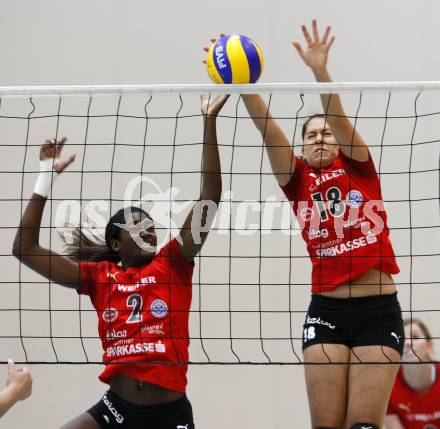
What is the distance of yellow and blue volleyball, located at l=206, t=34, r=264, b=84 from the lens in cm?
402

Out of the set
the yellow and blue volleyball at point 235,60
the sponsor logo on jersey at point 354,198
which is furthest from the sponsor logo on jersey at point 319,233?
the yellow and blue volleyball at point 235,60

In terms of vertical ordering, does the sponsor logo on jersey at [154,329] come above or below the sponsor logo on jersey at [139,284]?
below

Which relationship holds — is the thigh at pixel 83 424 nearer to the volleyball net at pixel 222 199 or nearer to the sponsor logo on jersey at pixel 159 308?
the sponsor logo on jersey at pixel 159 308

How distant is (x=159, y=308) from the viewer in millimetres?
4180

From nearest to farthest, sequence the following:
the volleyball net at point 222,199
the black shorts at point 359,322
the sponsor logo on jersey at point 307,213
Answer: the black shorts at point 359,322, the sponsor logo on jersey at point 307,213, the volleyball net at point 222,199

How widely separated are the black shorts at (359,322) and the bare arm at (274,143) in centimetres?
65

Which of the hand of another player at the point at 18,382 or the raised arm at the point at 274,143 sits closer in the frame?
the hand of another player at the point at 18,382

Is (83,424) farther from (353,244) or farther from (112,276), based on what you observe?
(353,244)

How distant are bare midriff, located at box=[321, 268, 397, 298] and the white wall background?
7.17 feet

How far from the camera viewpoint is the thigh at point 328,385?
389cm

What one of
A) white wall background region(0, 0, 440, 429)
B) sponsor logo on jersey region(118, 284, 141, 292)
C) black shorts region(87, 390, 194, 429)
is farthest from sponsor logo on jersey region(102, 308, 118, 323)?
white wall background region(0, 0, 440, 429)

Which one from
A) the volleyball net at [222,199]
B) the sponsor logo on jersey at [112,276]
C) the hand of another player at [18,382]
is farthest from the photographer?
the volleyball net at [222,199]

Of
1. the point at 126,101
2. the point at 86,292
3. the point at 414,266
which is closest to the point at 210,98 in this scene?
A: the point at 86,292

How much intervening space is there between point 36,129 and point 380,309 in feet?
11.3
